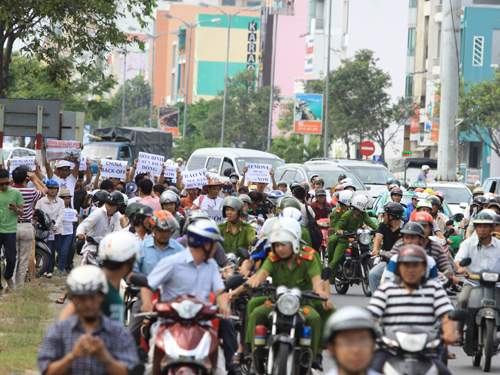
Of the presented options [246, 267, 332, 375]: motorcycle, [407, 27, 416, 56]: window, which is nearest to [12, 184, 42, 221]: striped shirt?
[246, 267, 332, 375]: motorcycle

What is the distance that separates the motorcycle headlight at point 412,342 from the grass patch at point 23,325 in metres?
3.74

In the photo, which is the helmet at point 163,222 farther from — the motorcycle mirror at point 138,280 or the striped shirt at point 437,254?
the striped shirt at point 437,254

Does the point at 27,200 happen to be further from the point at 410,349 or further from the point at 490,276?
the point at 410,349

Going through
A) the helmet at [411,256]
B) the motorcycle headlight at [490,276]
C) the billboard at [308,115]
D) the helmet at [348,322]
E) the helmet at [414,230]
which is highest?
the billboard at [308,115]

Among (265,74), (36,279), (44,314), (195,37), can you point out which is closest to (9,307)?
(44,314)

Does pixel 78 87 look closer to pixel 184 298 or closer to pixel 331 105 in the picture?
pixel 331 105

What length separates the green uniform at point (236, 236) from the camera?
378 inches

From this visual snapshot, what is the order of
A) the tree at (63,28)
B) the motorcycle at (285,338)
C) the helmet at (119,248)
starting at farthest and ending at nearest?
the tree at (63,28) → the motorcycle at (285,338) → the helmet at (119,248)

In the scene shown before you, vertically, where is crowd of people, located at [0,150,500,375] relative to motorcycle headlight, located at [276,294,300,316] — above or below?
above

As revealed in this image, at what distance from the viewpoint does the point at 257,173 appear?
1772 cm

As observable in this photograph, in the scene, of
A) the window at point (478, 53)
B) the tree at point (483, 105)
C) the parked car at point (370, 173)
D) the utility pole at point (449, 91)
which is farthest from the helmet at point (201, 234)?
the window at point (478, 53)

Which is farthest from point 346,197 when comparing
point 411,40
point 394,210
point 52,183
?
point 411,40

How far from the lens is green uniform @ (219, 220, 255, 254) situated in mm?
9609

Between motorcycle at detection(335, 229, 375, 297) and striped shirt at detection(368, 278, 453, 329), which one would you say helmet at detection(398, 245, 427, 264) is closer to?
striped shirt at detection(368, 278, 453, 329)
